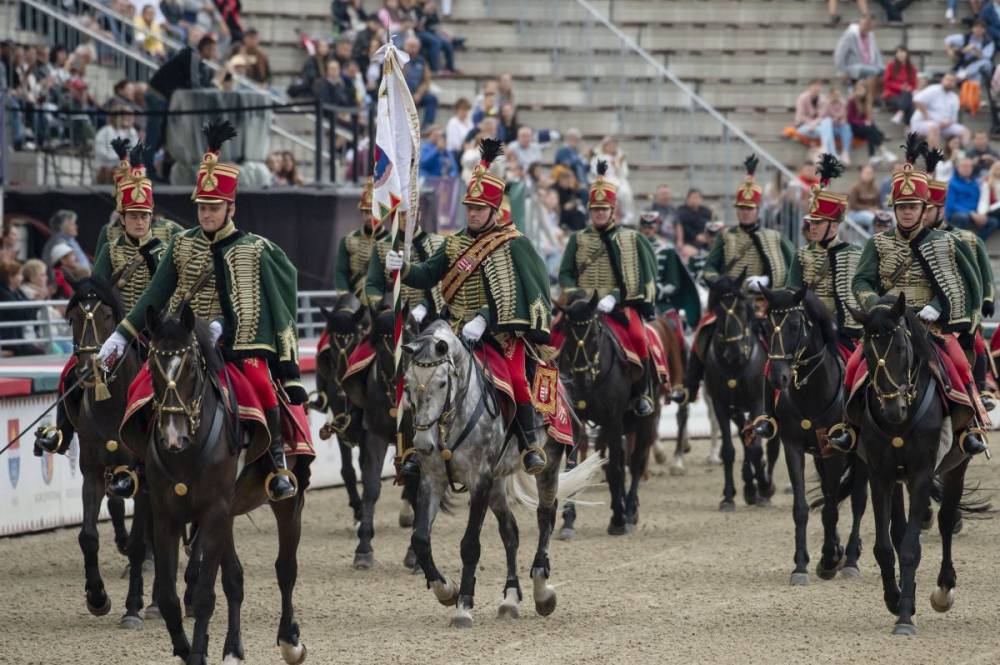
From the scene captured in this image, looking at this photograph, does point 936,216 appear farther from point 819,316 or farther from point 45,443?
point 45,443

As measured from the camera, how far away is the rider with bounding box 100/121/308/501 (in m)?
9.80

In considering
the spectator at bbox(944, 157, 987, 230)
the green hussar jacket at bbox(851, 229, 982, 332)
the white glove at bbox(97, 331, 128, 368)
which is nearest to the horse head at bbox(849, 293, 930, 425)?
the green hussar jacket at bbox(851, 229, 982, 332)

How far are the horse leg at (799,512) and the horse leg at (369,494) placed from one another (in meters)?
3.06

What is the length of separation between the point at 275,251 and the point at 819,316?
14.7ft

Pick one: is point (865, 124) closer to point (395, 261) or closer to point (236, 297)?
point (395, 261)

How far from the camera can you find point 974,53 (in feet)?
94.4

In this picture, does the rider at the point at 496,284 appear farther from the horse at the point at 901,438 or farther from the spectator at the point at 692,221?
the spectator at the point at 692,221

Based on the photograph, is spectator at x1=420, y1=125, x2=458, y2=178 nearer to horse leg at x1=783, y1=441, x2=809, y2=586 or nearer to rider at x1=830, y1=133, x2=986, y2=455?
horse leg at x1=783, y1=441, x2=809, y2=586

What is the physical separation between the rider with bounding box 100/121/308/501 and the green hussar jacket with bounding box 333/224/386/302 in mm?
5946

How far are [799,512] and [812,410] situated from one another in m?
0.72

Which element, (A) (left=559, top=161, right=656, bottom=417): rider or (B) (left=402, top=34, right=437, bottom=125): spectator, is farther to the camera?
(B) (left=402, top=34, right=437, bottom=125): spectator

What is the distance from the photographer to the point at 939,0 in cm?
3077

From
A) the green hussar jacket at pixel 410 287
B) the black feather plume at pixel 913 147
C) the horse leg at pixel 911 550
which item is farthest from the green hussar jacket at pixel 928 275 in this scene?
the green hussar jacket at pixel 410 287

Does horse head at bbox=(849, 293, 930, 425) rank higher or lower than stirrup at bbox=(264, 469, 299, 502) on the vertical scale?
higher
